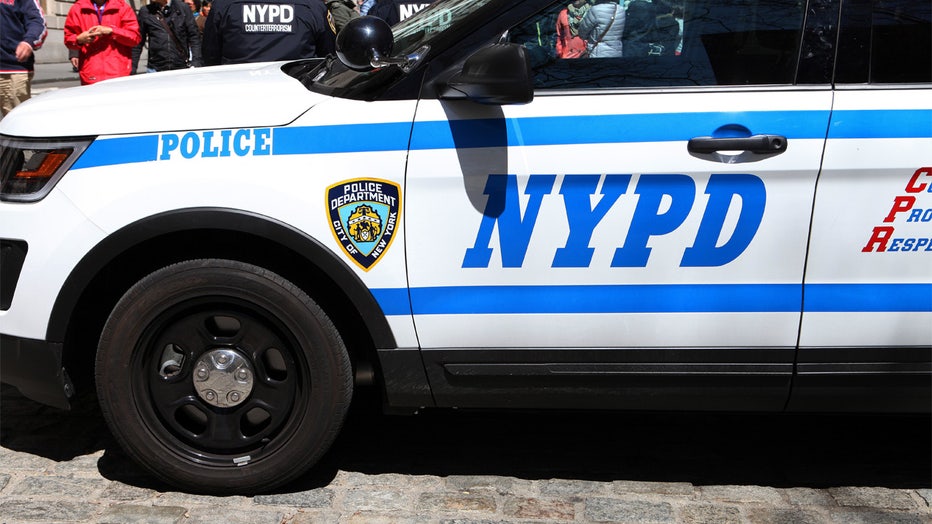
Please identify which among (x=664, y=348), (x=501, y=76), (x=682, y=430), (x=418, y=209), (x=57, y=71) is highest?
(x=501, y=76)

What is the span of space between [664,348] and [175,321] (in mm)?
1564

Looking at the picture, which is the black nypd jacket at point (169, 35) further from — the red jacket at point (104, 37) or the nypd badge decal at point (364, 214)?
the nypd badge decal at point (364, 214)

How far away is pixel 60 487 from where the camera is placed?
11.7 feet

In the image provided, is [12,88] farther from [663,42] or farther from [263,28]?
[663,42]

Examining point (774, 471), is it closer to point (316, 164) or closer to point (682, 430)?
point (682, 430)

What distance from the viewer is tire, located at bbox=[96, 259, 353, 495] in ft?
10.7

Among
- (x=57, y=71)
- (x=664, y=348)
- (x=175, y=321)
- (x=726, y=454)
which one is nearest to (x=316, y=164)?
(x=175, y=321)

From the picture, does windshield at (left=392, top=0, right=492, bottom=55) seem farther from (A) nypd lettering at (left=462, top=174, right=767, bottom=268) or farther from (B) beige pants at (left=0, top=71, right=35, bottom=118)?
(B) beige pants at (left=0, top=71, right=35, bottom=118)

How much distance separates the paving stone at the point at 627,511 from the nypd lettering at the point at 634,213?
84cm

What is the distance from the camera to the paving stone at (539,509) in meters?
3.36

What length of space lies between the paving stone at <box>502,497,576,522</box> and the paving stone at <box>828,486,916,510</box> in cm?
91

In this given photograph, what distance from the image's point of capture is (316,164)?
314 cm

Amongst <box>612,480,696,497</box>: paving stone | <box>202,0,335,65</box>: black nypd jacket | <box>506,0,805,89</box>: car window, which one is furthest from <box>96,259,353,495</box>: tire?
<box>202,0,335,65</box>: black nypd jacket

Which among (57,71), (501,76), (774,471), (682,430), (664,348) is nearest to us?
(501,76)
